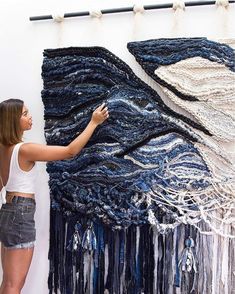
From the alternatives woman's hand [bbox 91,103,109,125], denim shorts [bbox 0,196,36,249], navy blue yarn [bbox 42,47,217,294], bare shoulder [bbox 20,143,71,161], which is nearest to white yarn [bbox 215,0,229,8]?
navy blue yarn [bbox 42,47,217,294]

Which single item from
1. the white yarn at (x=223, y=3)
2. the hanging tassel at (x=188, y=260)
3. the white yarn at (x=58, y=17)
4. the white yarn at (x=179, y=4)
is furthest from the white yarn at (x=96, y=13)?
the hanging tassel at (x=188, y=260)

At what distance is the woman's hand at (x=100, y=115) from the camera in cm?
143

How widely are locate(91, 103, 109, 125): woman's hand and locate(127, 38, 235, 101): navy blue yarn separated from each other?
210 mm

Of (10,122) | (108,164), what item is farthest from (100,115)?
(10,122)

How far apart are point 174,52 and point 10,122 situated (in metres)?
0.61

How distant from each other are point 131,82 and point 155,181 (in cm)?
36

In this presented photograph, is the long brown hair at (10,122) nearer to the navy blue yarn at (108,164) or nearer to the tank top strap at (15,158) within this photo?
the tank top strap at (15,158)

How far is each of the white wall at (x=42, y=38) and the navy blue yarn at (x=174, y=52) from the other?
0.05m

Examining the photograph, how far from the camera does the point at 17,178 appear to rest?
1426 millimetres

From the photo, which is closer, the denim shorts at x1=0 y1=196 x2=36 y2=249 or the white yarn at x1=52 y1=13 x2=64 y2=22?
the denim shorts at x1=0 y1=196 x2=36 y2=249

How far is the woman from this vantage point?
140 cm

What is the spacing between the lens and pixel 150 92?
1491 mm

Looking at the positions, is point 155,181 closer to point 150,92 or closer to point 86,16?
point 150,92

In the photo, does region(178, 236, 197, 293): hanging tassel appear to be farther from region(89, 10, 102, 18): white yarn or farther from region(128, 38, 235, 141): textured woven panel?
region(89, 10, 102, 18): white yarn
